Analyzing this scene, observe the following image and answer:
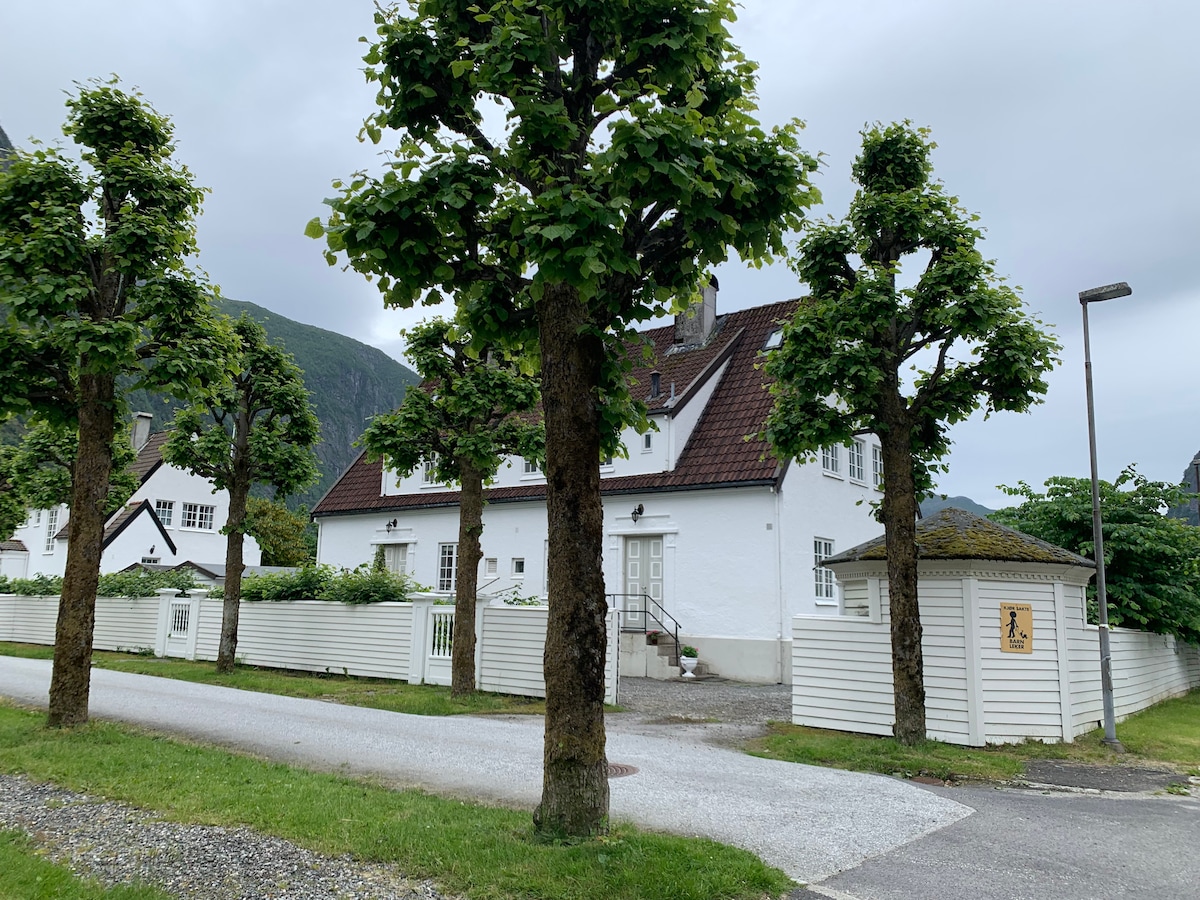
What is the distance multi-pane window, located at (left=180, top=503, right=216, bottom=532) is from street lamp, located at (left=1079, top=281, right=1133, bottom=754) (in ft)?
134

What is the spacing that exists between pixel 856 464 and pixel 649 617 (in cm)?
752

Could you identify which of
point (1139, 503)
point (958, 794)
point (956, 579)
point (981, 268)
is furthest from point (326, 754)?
point (1139, 503)

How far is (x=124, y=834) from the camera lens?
5.94 metres

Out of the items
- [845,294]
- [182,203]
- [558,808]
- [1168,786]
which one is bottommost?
[1168,786]

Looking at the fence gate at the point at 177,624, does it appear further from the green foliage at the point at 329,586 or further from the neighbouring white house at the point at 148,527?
the neighbouring white house at the point at 148,527

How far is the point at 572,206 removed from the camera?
219 inches

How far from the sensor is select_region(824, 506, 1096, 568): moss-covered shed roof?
1164 centimetres

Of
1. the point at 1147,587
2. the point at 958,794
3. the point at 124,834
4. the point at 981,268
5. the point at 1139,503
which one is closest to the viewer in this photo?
the point at 124,834

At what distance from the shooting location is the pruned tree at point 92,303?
1031 centimetres

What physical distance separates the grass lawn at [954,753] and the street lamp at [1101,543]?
0.33 meters

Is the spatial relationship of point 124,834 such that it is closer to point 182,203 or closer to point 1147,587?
point 182,203

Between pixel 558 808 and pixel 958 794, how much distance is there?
16.0ft

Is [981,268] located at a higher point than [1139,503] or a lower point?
higher

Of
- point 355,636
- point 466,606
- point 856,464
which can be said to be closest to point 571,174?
point 466,606
